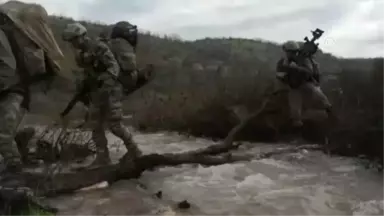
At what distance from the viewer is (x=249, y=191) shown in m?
6.91

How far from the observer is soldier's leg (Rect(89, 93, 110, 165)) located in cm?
712

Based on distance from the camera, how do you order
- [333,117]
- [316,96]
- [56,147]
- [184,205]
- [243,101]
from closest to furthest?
[184,205]
[56,147]
[316,96]
[333,117]
[243,101]

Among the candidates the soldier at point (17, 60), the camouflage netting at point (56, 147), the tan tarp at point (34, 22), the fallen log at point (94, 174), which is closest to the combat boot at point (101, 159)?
the camouflage netting at point (56, 147)


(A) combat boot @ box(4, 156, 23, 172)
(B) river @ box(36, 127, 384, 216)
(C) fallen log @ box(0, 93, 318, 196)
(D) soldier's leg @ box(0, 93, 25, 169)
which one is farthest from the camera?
(B) river @ box(36, 127, 384, 216)

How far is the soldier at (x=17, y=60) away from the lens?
17.6 feet

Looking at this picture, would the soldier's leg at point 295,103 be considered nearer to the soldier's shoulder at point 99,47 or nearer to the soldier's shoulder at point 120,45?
the soldier's shoulder at point 120,45

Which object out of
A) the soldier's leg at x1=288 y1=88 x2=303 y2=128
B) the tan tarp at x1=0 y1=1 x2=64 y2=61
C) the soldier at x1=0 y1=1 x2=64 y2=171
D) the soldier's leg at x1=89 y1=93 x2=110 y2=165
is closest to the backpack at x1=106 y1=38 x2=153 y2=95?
the soldier's leg at x1=89 y1=93 x2=110 y2=165

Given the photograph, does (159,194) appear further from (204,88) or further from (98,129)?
(204,88)

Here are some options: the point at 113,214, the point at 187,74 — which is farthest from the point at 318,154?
the point at 187,74

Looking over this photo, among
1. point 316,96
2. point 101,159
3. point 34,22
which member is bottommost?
point 101,159

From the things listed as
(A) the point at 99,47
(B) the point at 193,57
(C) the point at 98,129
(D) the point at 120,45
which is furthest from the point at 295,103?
(B) the point at 193,57

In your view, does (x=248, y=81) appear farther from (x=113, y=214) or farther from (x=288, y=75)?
(x=113, y=214)

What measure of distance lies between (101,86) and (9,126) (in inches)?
68.5

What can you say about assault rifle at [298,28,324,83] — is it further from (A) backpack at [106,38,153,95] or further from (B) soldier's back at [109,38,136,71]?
(B) soldier's back at [109,38,136,71]
